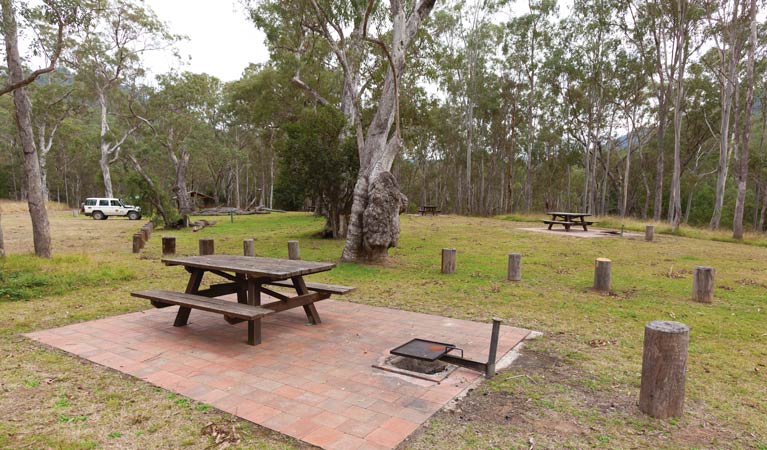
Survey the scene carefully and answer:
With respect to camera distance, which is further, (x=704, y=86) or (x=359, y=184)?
(x=704, y=86)

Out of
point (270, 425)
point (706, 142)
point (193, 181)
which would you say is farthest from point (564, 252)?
point (193, 181)

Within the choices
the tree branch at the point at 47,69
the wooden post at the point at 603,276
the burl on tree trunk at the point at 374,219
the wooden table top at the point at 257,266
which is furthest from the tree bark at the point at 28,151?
the wooden post at the point at 603,276

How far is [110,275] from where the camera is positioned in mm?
7832

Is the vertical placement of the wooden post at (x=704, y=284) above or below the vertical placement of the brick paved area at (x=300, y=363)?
above

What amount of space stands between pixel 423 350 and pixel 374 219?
19.5 ft

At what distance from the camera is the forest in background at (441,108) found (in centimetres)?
1570

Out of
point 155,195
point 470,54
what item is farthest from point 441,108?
point 155,195

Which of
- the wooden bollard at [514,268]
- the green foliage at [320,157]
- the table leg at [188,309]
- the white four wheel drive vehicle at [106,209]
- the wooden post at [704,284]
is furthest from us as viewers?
the white four wheel drive vehicle at [106,209]

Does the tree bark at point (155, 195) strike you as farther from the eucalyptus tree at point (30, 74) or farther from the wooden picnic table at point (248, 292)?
the wooden picnic table at point (248, 292)

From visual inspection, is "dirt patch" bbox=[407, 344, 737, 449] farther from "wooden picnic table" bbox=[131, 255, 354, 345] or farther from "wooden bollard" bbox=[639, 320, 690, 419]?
"wooden picnic table" bbox=[131, 255, 354, 345]

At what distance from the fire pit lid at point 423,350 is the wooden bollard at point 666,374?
5.03 ft

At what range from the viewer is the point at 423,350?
3.95 m

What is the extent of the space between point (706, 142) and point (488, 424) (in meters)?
42.8

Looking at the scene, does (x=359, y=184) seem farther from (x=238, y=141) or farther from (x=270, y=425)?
(x=238, y=141)
